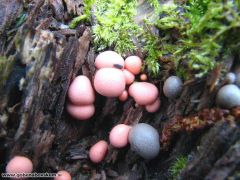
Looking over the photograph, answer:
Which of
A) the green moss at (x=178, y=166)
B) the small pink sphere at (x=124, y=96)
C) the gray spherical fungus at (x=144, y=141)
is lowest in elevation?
the green moss at (x=178, y=166)

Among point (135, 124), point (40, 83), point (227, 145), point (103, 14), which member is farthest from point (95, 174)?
point (103, 14)

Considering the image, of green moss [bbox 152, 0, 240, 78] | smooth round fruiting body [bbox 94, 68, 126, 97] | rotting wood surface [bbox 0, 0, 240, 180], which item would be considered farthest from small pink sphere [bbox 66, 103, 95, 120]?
green moss [bbox 152, 0, 240, 78]

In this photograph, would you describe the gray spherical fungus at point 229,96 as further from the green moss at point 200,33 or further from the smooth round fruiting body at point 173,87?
the smooth round fruiting body at point 173,87

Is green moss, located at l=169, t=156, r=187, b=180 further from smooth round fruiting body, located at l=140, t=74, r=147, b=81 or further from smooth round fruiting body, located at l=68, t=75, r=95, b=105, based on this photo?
smooth round fruiting body, located at l=68, t=75, r=95, b=105

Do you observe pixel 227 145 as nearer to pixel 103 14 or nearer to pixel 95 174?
pixel 95 174

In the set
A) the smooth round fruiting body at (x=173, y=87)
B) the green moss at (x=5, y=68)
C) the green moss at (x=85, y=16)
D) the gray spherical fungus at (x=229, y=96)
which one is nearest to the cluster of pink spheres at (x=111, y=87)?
the smooth round fruiting body at (x=173, y=87)
